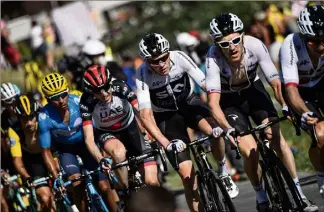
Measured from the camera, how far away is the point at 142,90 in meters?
12.4

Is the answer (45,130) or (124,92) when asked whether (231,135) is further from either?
(45,130)

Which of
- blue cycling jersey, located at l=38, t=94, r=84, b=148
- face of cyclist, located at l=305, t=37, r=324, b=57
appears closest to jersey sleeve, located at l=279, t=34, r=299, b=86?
face of cyclist, located at l=305, t=37, r=324, b=57

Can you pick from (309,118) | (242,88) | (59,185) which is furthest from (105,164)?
(309,118)

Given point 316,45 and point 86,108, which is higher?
point 316,45

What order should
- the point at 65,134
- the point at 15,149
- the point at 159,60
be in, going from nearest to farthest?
the point at 159,60 < the point at 65,134 < the point at 15,149

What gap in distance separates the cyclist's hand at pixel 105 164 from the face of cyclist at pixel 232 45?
1.76m

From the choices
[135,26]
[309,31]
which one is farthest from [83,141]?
[135,26]

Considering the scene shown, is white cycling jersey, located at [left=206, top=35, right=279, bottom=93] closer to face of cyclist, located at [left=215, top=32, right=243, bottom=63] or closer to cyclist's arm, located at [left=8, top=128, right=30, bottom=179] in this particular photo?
face of cyclist, located at [left=215, top=32, right=243, bottom=63]

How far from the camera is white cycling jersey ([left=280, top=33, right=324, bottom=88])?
1132 cm

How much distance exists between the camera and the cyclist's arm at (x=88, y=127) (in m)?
12.7

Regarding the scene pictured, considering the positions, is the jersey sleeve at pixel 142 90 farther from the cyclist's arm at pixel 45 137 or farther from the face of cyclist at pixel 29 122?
the face of cyclist at pixel 29 122

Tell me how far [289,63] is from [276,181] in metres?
1.26

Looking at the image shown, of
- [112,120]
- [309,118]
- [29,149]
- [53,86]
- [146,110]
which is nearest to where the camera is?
[309,118]

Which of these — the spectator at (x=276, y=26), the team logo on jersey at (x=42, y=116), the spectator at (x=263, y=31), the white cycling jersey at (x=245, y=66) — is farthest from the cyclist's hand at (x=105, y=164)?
the spectator at (x=263, y=31)
